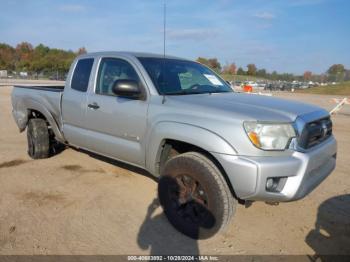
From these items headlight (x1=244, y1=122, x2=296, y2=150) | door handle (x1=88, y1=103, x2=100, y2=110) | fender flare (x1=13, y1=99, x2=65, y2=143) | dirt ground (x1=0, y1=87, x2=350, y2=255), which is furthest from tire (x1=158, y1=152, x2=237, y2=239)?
fender flare (x1=13, y1=99, x2=65, y2=143)

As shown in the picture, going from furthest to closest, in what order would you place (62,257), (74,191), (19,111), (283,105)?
(19,111) → (74,191) → (283,105) → (62,257)

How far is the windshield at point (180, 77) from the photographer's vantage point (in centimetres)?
417

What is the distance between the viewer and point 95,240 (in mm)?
3420

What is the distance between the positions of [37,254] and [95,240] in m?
0.54

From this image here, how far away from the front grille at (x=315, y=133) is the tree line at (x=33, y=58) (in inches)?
3467

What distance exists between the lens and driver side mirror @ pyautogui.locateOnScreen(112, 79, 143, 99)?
12.7 ft

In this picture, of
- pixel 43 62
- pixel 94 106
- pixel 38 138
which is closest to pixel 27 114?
pixel 38 138

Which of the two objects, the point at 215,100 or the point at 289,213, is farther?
the point at 289,213

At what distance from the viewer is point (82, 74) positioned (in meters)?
5.07

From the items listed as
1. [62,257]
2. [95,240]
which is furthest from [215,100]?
[62,257]

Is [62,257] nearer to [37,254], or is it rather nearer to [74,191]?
[37,254]

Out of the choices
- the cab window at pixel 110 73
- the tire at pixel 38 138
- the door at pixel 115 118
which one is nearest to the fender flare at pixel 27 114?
the tire at pixel 38 138

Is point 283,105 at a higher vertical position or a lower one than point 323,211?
higher

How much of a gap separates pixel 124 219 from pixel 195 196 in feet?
2.97
